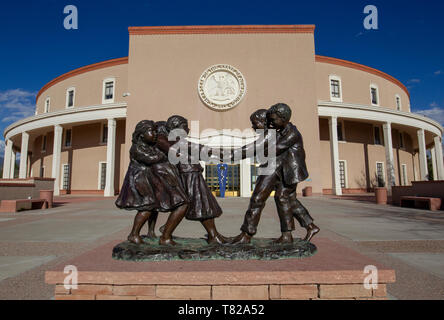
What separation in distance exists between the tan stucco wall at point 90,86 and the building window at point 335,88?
19.4 meters

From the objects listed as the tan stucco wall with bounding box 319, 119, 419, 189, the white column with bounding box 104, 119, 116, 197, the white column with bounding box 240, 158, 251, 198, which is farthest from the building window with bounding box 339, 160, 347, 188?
the white column with bounding box 104, 119, 116, 197

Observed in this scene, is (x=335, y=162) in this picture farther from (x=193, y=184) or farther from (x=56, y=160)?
(x=56, y=160)

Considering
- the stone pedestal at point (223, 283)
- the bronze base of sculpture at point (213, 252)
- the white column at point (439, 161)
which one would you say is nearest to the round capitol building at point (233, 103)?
the white column at point (439, 161)

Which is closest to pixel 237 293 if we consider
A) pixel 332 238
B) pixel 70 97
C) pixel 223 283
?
pixel 223 283

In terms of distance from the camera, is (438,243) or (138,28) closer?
(438,243)

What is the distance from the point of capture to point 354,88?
2584 centimetres

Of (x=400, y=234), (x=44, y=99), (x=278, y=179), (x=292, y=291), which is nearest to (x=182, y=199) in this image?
(x=278, y=179)

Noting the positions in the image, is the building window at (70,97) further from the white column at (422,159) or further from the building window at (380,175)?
the white column at (422,159)

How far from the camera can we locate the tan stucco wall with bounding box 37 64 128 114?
25266 mm

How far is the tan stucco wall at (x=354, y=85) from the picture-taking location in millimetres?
24656

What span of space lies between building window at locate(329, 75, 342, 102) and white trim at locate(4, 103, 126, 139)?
62.1ft
